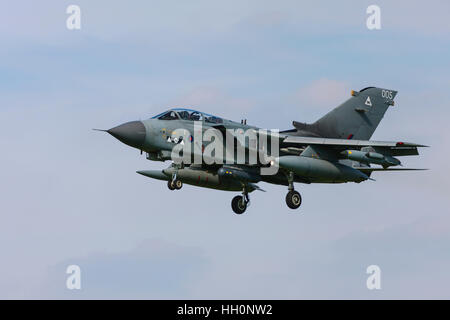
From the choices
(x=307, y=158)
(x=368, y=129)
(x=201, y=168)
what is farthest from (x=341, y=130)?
(x=201, y=168)

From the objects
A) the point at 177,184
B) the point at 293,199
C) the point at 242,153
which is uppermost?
the point at 242,153

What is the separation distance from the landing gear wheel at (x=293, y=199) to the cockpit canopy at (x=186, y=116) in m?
3.71

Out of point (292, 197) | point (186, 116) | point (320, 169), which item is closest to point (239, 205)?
point (292, 197)

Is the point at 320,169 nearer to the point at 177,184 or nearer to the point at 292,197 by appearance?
the point at 292,197

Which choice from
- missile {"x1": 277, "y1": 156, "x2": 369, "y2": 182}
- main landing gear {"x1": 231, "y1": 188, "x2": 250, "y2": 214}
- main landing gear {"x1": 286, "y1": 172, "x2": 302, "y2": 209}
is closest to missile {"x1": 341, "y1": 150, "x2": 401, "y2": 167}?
missile {"x1": 277, "y1": 156, "x2": 369, "y2": 182}

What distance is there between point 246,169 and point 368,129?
6.16m

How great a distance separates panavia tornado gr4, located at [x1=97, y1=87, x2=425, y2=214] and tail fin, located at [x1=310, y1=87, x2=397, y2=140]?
1512 mm

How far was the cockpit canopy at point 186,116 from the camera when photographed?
29.0m

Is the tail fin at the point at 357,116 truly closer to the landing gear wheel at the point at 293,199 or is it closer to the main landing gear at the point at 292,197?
the main landing gear at the point at 292,197

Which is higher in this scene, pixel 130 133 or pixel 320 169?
pixel 130 133

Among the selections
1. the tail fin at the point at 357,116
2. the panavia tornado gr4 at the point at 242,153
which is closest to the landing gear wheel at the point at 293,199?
the panavia tornado gr4 at the point at 242,153

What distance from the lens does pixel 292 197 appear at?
96.5 ft

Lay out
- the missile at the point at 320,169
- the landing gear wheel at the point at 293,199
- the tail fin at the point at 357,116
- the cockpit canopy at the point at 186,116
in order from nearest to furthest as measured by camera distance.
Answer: the missile at the point at 320,169, the cockpit canopy at the point at 186,116, the landing gear wheel at the point at 293,199, the tail fin at the point at 357,116

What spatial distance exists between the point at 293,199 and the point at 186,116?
495 cm
